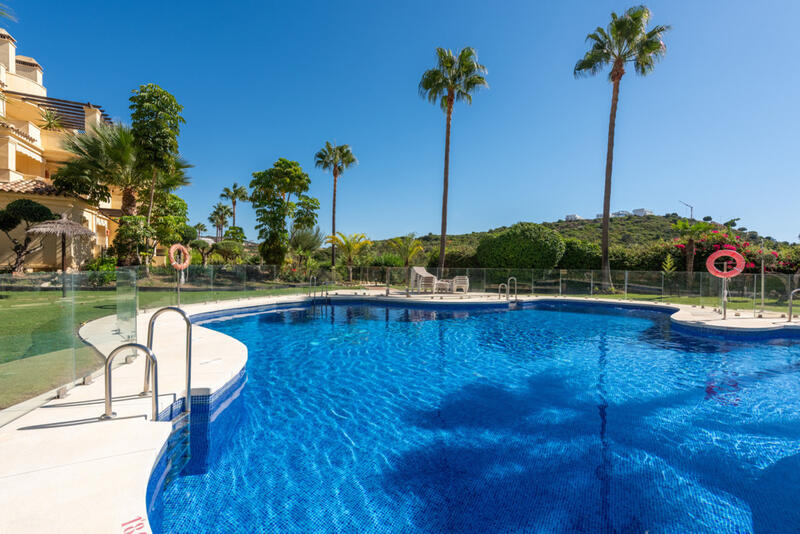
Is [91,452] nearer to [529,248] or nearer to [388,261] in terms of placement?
[529,248]

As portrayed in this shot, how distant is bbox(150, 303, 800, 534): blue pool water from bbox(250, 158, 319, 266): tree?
53.3 feet

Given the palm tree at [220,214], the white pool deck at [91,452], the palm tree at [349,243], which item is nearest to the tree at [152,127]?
the palm tree at [349,243]

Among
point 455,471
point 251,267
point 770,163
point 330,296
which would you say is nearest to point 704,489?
point 455,471

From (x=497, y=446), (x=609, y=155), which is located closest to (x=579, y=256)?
(x=609, y=155)

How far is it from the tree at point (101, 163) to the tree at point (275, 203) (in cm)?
708

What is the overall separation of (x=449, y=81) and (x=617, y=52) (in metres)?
8.09

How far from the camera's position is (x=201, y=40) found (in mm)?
13672

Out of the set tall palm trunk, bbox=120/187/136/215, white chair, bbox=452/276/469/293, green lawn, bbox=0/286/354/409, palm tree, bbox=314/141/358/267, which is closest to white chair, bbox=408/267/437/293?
white chair, bbox=452/276/469/293

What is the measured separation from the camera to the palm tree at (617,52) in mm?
15586

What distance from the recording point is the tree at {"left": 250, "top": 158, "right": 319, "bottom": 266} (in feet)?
72.2

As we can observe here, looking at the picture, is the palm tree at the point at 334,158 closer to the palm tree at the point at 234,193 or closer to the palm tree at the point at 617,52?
the palm tree at the point at 617,52

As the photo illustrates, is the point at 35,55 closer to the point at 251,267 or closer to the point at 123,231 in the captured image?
the point at 123,231

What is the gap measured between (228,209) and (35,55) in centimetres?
2529

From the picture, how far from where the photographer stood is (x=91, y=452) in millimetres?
2383
